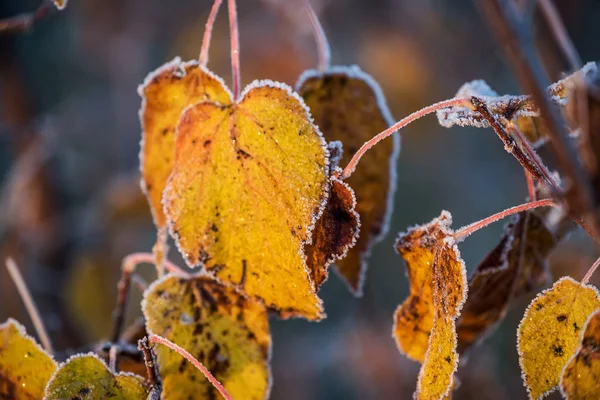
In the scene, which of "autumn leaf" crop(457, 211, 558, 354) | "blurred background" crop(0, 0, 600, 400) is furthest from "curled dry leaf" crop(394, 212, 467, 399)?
"blurred background" crop(0, 0, 600, 400)

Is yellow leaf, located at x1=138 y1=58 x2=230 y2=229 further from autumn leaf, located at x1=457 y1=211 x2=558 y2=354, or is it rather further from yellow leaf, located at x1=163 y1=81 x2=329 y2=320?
autumn leaf, located at x1=457 y1=211 x2=558 y2=354

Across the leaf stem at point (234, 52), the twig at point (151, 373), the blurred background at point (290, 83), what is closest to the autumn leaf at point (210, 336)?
the twig at point (151, 373)

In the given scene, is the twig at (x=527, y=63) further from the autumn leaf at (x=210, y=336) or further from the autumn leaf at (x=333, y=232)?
the autumn leaf at (x=210, y=336)

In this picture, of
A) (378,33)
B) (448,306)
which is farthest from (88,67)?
(448,306)

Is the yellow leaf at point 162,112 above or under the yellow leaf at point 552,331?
above

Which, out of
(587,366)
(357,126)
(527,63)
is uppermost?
(357,126)

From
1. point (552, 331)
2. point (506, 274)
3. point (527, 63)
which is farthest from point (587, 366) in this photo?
point (527, 63)

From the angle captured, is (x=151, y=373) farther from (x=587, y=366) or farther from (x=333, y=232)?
(x=587, y=366)
